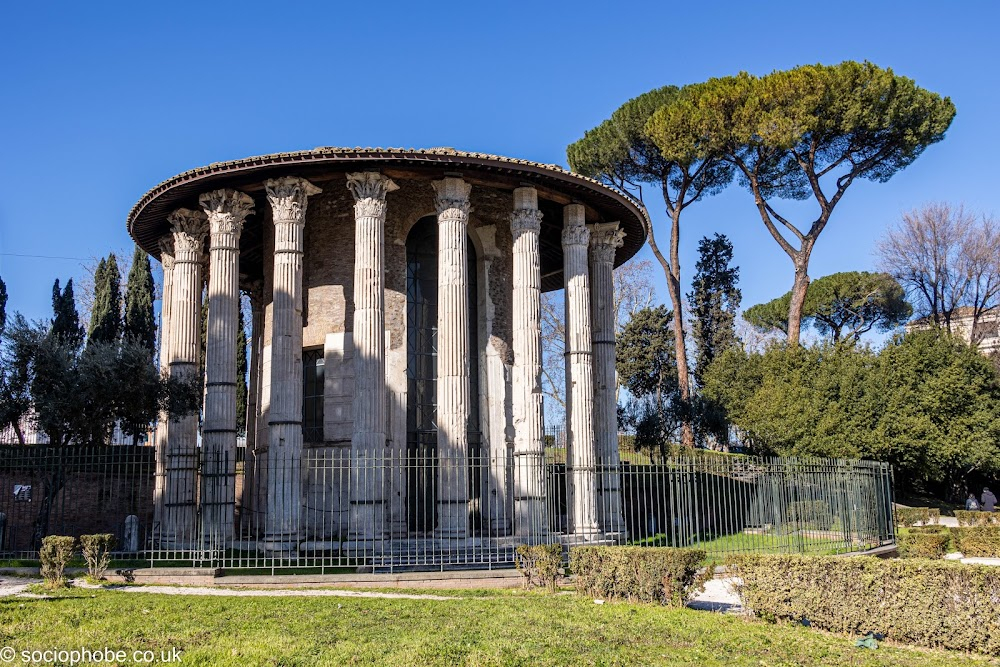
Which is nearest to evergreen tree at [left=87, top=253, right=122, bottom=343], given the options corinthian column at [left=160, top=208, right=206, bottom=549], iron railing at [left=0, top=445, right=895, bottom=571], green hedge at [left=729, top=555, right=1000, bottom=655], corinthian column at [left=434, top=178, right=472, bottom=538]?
iron railing at [left=0, top=445, right=895, bottom=571]

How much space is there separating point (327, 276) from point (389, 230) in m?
1.55

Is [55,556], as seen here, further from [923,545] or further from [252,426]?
[923,545]

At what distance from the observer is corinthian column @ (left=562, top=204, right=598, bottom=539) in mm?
16500

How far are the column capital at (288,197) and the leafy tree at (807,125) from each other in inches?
658

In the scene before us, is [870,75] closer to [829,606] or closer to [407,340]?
[407,340]

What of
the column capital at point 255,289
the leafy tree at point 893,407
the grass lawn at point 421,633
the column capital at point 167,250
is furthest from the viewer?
the leafy tree at point 893,407

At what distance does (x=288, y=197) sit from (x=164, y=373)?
426cm

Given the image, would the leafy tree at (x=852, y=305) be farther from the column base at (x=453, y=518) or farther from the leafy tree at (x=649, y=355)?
the column base at (x=453, y=518)

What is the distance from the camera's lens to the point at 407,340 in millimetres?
17766

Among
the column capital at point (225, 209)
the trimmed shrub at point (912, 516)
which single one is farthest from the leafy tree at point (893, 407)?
the column capital at point (225, 209)

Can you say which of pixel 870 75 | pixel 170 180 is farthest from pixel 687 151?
pixel 170 180

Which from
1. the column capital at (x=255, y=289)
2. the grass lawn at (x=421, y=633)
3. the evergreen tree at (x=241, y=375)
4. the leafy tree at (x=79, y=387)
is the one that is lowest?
the grass lawn at (x=421, y=633)

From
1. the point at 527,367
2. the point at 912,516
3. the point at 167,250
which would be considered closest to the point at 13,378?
the point at 167,250

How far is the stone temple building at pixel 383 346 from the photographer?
15133 millimetres
